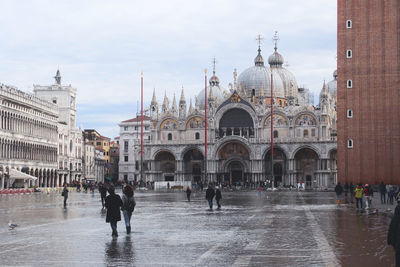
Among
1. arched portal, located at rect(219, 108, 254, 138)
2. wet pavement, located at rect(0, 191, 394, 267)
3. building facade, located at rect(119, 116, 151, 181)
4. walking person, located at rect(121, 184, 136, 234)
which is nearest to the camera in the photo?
wet pavement, located at rect(0, 191, 394, 267)

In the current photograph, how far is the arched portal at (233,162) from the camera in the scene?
92.8 meters

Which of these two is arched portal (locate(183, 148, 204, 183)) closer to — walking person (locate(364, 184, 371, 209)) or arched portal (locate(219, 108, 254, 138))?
arched portal (locate(219, 108, 254, 138))

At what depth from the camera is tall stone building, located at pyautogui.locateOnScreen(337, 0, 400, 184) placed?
56.7 m

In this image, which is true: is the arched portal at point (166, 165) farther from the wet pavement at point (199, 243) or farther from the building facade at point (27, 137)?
the wet pavement at point (199, 243)

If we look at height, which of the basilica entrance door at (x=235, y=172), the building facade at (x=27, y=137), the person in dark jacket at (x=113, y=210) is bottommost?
the person in dark jacket at (x=113, y=210)

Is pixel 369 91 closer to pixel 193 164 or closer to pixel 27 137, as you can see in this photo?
pixel 27 137

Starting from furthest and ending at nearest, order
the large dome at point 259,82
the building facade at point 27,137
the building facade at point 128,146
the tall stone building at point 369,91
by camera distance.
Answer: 1. the building facade at point 128,146
2. the large dome at point 259,82
3. the building facade at point 27,137
4. the tall stone building at point 369,91

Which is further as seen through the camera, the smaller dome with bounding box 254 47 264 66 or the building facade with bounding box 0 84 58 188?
the smaller dome with bounding box 254 47 264 66

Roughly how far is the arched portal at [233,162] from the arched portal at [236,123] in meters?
2.04

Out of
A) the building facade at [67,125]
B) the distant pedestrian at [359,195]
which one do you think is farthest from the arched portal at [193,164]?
the distant pedestrian at [359,195]

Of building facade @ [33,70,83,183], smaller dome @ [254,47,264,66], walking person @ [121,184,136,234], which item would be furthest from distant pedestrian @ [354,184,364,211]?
smaller dome @ [254,47,264,66]

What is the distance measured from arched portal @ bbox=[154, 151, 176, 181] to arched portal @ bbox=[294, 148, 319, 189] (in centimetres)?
1987

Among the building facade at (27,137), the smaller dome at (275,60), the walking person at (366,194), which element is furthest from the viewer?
the smaller dome at (275,60)

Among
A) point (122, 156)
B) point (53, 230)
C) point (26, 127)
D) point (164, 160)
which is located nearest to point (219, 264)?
point (53, 230)
